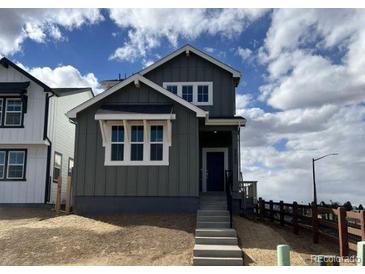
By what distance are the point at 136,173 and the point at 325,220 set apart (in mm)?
6934

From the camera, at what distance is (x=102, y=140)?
627 inches

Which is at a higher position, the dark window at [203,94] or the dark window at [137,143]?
the dark window at [203,94]

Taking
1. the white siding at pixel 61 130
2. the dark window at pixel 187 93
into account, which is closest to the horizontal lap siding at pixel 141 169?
the dark window at pixel 187 93

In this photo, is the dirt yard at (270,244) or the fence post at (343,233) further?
the fence post at (343,233)

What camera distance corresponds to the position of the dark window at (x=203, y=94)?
19375 millimetres

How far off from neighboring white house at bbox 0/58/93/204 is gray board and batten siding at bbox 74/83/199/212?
16.5 ft

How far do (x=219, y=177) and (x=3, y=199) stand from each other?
412 inches

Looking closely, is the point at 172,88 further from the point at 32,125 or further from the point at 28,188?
the point at 28,188

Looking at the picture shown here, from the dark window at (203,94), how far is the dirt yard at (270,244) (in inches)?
261

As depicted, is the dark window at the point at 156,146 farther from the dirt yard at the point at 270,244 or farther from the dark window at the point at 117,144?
the dirt yard at the point at 270,244

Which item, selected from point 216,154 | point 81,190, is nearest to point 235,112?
point 216,154

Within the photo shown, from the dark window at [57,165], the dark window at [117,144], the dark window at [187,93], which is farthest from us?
the dark window at [57,165]

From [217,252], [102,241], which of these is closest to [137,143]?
[102,241]

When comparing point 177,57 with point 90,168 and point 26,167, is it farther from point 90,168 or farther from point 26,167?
point 26,167
